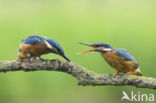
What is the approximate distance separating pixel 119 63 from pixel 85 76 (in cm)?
22

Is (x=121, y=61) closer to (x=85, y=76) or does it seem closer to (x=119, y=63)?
(x=119, y=63)

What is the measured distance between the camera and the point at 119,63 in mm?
2062

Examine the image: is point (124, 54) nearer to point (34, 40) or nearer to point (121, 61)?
point (121, 61)

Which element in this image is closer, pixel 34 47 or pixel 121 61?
pixel 121 61

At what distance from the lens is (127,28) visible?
6902 millimetres

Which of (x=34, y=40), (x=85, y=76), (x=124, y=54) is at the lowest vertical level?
(x=85, y=76)

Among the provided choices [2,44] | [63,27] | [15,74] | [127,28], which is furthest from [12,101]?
[127,28]

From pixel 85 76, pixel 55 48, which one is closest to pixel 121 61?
pixel 85 76

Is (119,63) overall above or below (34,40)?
below

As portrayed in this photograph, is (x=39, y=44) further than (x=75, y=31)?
No

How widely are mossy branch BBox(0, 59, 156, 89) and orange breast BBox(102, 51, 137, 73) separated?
0.04m

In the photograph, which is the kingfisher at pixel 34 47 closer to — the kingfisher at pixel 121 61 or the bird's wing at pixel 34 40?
the bird's wing at pixel 34 40

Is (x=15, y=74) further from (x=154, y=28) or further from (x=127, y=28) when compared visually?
(x=154, y=28)

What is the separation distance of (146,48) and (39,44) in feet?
15.1
